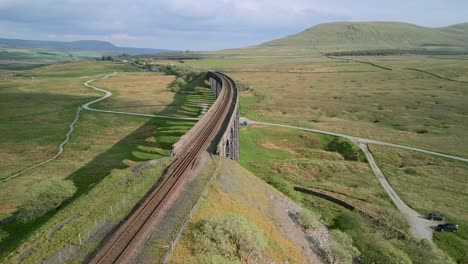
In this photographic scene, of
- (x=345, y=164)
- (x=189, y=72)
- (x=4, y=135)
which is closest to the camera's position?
(x=345, y=164)

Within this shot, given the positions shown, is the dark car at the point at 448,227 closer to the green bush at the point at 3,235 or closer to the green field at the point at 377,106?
the green field at the point at 377,106

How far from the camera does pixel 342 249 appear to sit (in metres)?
33.9

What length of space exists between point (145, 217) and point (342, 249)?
A: 20656mm

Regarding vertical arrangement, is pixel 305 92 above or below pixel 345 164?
above

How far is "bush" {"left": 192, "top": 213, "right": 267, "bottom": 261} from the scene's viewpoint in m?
25.5

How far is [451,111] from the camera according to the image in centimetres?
10319

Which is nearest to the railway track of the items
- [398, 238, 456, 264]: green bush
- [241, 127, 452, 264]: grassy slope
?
[241, 127, 452, 264]: grassy slope

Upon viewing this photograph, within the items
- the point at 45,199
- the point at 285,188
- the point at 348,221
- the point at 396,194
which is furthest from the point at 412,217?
the point at 45,199

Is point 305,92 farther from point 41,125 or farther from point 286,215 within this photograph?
point 286,215

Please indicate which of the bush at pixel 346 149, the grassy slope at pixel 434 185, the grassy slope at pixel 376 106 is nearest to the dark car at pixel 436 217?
the grassy slope at pixel 434 185

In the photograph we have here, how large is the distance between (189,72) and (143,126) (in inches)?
4437

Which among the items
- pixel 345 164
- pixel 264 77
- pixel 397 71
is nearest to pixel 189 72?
pixel 264 77

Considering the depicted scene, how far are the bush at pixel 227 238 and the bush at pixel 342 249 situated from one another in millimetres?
8951

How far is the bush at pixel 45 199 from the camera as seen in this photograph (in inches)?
1439
